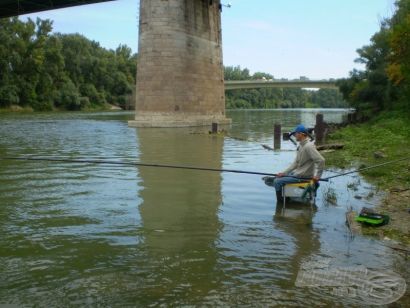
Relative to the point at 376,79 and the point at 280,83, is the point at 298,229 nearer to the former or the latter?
the point at 376,79

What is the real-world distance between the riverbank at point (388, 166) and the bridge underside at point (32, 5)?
2777cm

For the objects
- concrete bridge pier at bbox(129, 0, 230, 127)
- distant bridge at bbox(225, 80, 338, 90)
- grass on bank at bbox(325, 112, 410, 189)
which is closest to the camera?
grass on bank at bbox(325, 112, 410, 189)

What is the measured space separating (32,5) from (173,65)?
1613cm

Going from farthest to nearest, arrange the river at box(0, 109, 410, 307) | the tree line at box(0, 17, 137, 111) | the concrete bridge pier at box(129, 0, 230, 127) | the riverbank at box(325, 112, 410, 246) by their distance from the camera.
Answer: the tree line at box(0, 17, 137, 111) → the concrete bridge pier at box(129, 0, 230, 127) → the riverbank at box(325, 112, 410, 246) → the river at box(0, 109, 410, 307)

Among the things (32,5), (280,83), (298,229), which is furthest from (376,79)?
(280,83)

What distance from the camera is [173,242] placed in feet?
18.2

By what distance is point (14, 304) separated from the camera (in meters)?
3.85

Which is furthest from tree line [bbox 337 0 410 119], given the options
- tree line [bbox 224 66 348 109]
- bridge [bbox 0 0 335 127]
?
tree line [bbox 224 66 348 109]

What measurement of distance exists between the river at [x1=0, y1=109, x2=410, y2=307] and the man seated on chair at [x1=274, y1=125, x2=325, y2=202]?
516mm

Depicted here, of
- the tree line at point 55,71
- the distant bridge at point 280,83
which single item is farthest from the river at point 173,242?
the distant bridge at point 280,83

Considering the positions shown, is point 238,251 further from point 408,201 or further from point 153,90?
point 153,90

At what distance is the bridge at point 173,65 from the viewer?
3164 centimetres

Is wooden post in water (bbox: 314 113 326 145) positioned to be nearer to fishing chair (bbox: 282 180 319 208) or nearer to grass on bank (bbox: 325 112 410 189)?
grass on bank (bbox: 325 112 410 189)

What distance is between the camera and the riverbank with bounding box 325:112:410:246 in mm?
6071
